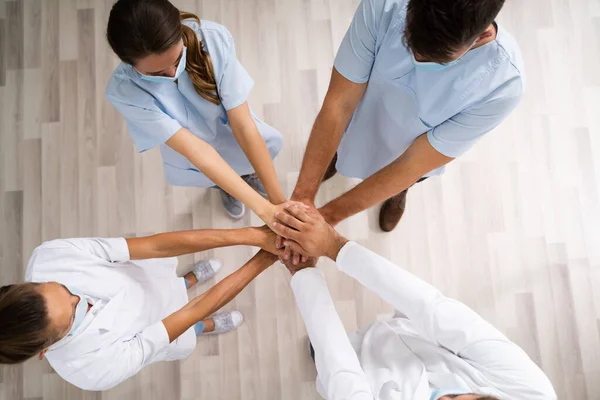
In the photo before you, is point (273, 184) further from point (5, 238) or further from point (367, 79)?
point (5, 238)

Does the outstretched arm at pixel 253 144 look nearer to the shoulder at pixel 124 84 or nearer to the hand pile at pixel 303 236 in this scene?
the hand pile at pixel 303 236

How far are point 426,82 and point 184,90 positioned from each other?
0.69m

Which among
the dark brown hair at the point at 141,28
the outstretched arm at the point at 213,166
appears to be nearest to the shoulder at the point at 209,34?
the dark brown hair at the point at 141,28

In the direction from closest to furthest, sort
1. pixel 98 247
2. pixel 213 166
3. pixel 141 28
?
1. pixel 141 28
2. pixel 98 247
3. pixel 213 166

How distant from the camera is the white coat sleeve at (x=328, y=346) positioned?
1266 mm

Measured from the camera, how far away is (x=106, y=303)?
1.38 metres

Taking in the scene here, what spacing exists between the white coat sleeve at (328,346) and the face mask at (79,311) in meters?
0.62

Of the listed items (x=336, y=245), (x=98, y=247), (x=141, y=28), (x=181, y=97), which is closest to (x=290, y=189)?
(x=336, y=245)

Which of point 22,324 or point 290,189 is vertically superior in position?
point 290,189

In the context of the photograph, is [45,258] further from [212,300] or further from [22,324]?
[212,300]

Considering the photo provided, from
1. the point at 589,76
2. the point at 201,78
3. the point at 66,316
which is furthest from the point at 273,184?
the point at 589,76

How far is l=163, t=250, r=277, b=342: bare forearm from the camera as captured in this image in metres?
1.48

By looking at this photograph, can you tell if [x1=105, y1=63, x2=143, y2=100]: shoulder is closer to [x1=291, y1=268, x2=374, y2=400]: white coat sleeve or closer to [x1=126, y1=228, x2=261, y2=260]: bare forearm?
[x1=126, y1=228, x2=261, y2=260]: bare forearm

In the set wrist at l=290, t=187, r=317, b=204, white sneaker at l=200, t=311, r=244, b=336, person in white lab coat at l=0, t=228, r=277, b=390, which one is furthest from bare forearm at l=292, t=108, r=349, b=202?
white sneaker at l=200, t=311, r=244, b=336
